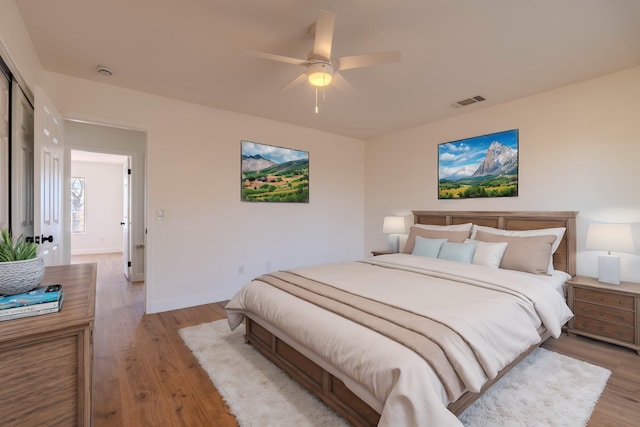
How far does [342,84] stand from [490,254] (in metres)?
2.33

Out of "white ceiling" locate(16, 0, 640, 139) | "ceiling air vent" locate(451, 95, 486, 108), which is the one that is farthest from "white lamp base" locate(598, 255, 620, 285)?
"ceiling air vent" locate(451, 95, 486, 108)

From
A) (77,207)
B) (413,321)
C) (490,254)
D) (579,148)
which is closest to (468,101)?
(579,148)

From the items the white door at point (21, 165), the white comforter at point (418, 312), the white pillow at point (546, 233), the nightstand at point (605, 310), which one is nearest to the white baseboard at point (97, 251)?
the white door at point (21, 165)

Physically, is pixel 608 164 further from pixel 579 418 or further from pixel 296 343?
pixel 296 343

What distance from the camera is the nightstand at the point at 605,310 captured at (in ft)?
8.18

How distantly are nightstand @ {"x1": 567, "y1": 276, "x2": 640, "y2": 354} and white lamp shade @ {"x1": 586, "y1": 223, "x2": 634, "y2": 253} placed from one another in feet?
1.14

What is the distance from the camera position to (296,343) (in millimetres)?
1950

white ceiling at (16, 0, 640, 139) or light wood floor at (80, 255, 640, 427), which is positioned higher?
white ceiling at (16, 0, 640, 139)

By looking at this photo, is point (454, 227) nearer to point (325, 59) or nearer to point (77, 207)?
point (325, 59)

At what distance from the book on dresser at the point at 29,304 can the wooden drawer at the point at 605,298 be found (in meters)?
3.85

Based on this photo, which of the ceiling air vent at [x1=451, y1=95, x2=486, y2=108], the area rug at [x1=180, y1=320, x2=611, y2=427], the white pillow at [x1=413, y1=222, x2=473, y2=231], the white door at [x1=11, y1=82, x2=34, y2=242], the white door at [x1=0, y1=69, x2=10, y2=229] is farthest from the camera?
the white pillow at [x1=413, y1=222, x2=473, y2=231]

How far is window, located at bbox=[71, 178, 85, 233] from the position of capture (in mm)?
7844

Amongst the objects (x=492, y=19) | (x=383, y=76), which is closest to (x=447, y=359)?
(x=492, y=19)

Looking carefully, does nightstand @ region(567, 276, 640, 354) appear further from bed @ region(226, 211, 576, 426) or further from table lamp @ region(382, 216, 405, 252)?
table lamp @ region(382, 216, 405, 252)
